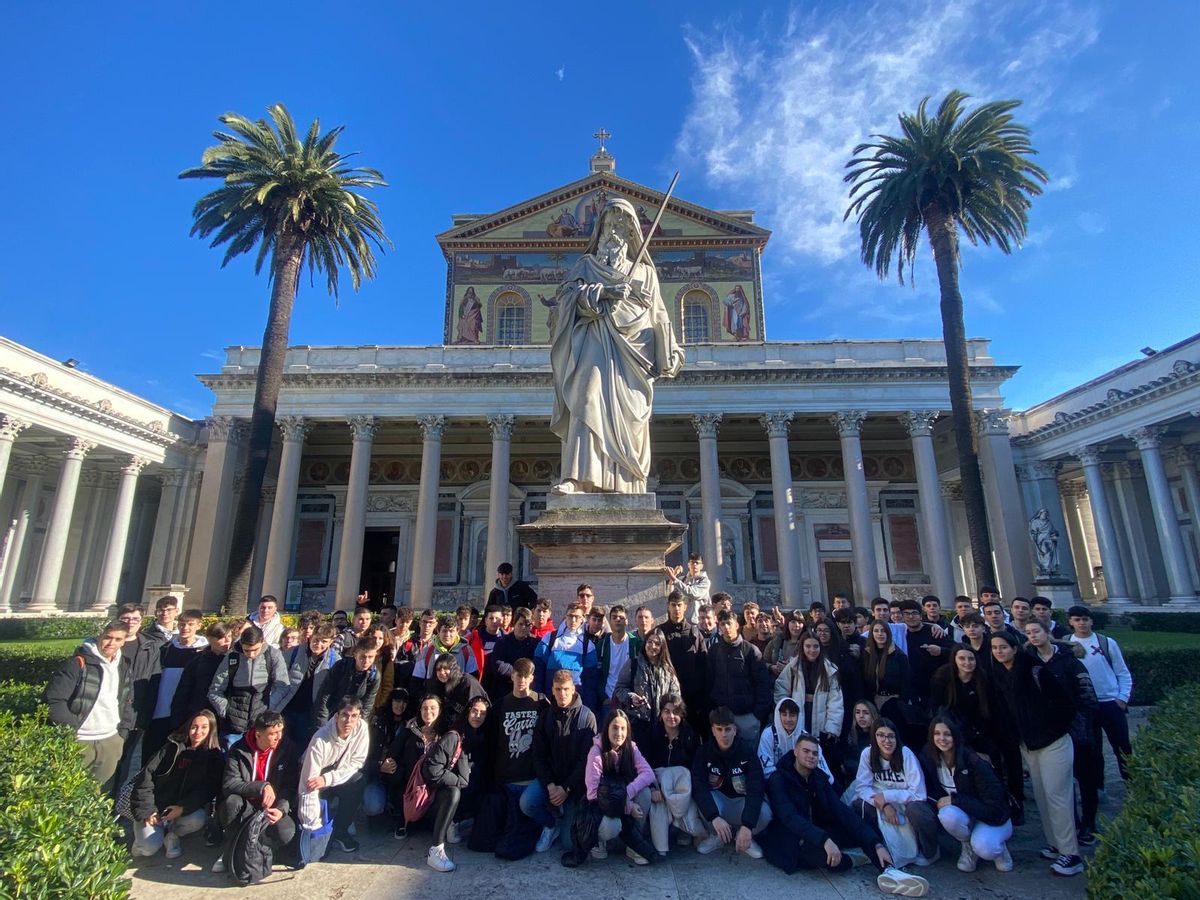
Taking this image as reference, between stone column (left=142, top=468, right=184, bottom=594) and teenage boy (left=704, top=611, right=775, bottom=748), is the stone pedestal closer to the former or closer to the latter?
teenage boy (left=704, top=611, right=775, bottom=748)

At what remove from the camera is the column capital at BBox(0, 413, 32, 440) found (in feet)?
74.4

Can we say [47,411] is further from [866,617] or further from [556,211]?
[866,617]

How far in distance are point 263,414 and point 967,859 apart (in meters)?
22.0

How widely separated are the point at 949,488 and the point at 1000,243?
13.0 metres

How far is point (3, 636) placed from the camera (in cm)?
2170

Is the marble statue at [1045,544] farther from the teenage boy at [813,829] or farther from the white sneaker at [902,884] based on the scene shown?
the white sneaker at [902,884]

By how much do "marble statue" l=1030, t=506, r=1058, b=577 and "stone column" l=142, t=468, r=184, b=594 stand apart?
1433 inches

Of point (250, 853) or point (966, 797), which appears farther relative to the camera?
point (966, 797)

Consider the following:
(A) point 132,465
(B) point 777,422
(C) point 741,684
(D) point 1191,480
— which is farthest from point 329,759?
(D) point 1191,480

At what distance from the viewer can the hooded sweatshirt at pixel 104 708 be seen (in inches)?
205

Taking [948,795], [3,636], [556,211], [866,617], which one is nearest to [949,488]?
[556,211]

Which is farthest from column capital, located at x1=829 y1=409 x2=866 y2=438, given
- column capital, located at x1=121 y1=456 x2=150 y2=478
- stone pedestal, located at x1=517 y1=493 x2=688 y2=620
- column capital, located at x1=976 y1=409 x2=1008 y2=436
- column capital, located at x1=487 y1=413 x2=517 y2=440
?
column capital, located at x1=121 y1=456 x2=150 y2=478

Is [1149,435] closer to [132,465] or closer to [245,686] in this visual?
[245,686]

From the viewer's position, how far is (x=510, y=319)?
3450 cm
